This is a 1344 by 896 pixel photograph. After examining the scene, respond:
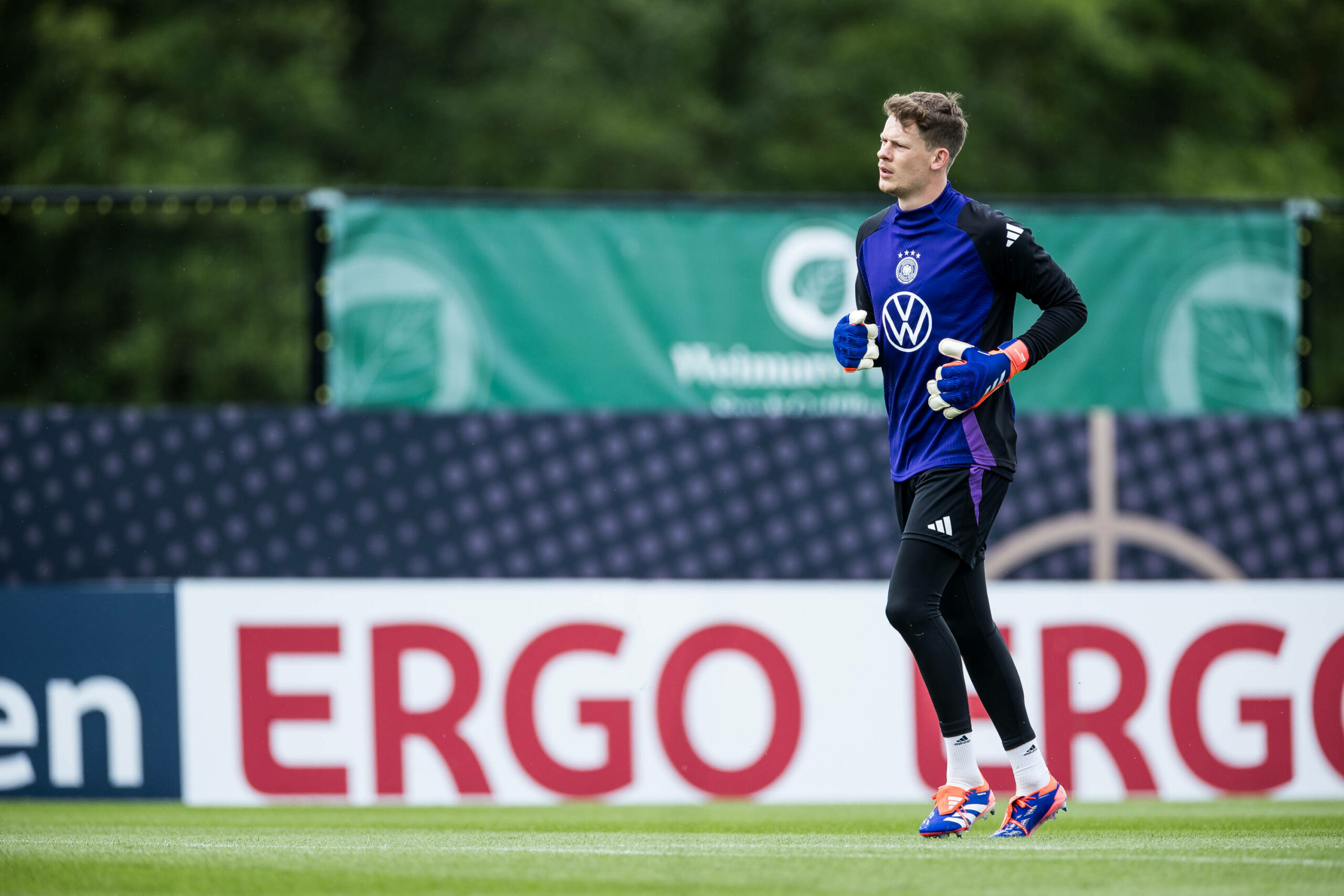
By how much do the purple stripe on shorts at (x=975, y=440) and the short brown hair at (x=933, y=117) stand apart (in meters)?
0.76

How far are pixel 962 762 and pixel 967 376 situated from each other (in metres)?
1.12

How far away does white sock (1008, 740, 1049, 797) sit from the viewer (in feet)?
15.2

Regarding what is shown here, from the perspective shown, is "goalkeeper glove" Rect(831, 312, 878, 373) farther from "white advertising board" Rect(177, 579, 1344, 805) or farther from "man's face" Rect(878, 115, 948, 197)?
"white advertising board" Rect(177, 579, 1344, 805)

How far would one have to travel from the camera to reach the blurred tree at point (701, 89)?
1806 centimetres

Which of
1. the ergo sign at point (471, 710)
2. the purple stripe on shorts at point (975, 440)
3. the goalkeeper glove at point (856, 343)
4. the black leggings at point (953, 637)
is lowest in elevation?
the ergo sign at point (471, 710)

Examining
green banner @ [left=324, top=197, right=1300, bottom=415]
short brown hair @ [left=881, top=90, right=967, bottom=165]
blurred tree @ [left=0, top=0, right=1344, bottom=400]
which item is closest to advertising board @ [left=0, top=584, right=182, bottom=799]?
green banner @ [left=324, top=197, right=1300, bottom=415]

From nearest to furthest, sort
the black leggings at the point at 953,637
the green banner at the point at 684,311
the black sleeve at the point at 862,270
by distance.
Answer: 1. the black leggings at the point at 953,637
2. the black sleeve at the point at 862,270
3. the green banner at the point at 684,311

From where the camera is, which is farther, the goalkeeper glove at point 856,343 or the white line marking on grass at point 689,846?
the goalkeeper glove at point 856,343

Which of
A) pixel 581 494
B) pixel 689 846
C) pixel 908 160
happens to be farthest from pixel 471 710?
pixel 908 160

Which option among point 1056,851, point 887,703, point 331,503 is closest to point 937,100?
point 1056,851

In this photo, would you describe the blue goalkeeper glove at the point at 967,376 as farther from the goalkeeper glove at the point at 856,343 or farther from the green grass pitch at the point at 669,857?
the green grass pitch at the point at 669,857

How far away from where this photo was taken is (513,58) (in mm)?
20078

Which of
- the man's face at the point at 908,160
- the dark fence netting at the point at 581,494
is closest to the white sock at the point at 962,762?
the man's face at the point at 908,160

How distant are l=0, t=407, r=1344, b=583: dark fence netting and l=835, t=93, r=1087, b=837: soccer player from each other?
12.9ft
